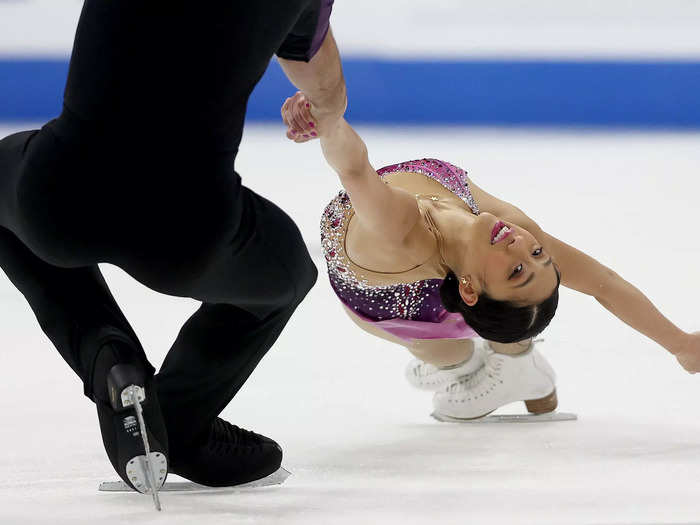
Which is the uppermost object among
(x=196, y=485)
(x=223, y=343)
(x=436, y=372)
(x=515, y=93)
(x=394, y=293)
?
(x=515, y=93)

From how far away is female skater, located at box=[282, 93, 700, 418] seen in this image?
6.62 feet

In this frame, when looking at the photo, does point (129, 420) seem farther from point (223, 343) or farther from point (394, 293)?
point (394, 293)

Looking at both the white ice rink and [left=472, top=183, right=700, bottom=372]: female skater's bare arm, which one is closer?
the white ice rink

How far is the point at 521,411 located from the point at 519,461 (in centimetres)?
46

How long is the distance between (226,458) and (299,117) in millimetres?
635

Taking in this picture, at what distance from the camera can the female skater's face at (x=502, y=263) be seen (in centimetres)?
201

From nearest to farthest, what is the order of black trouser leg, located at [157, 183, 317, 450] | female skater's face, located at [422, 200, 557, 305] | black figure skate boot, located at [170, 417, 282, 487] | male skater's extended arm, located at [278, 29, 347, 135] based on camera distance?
male skater's extended arm, located at [278, 29, 347, 135] → black trouser leg, located at [157, 183, 317, 450] → black figure skate boot, located at [170, 417, 282, 487] → female skater's face, located at [422, 200, 557, 305]

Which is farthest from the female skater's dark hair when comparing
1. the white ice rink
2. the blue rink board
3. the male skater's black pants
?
the blue rink board

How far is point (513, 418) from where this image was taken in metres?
2.39

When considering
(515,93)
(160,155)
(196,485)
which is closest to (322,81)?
(160,155)

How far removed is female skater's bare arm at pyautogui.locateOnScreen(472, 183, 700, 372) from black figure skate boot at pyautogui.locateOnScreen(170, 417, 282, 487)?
729 mm

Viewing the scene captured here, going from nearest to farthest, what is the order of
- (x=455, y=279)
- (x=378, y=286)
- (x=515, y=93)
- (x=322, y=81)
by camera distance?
(x=322, y=81)
(x=455, y=279)
(x=378, y=286)
(x=515, y=93)

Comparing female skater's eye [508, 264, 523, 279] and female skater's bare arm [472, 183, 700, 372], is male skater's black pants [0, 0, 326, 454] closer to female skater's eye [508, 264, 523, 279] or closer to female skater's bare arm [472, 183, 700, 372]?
female skater's eye [508, 264, 523, 279]

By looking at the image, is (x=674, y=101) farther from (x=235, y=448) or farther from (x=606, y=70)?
(x=235, y=448)
